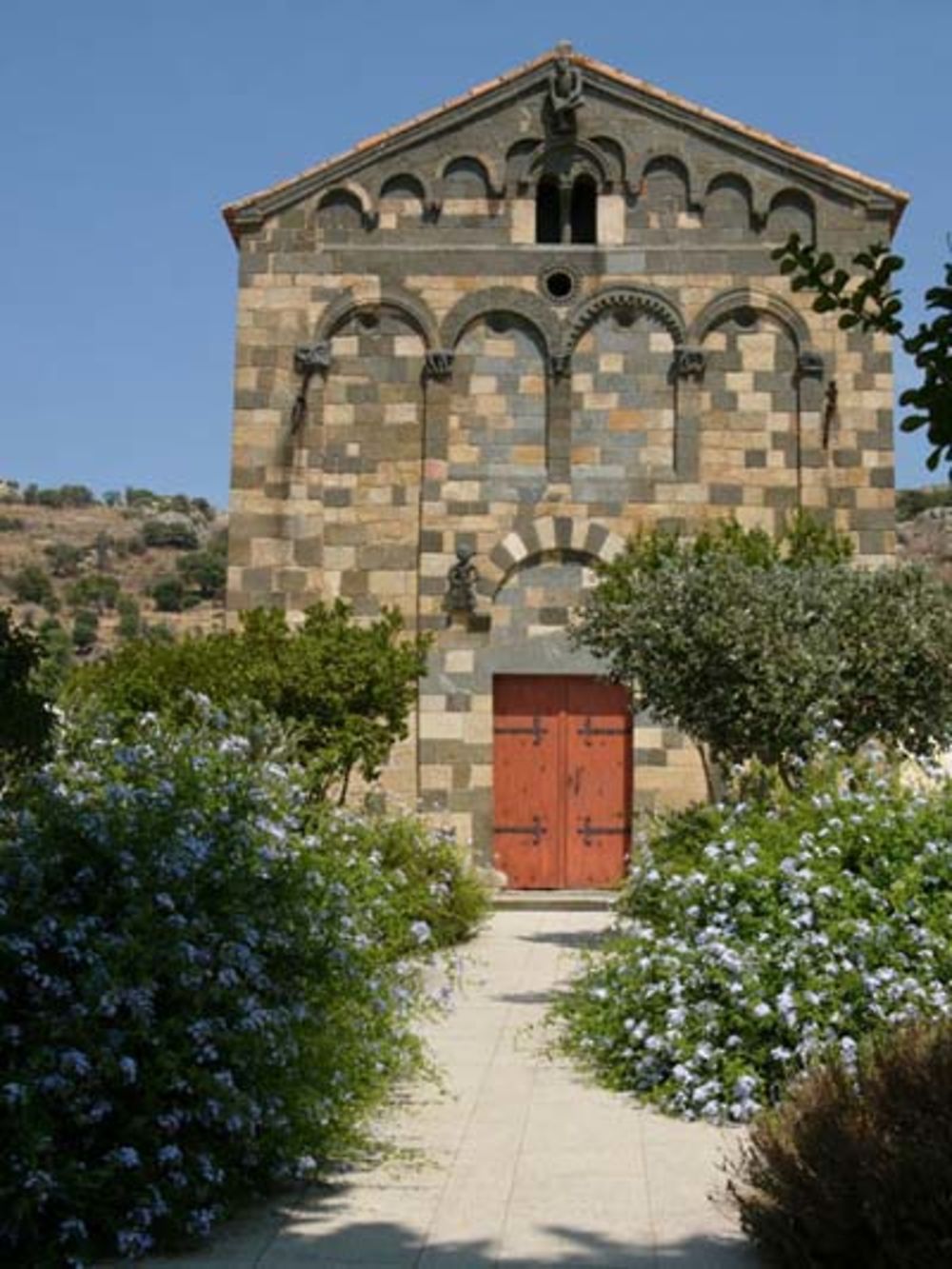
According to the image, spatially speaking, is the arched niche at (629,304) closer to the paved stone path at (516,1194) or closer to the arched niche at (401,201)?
the arched niche at (401,201)

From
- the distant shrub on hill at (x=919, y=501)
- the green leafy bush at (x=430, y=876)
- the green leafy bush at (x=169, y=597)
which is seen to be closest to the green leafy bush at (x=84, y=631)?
the green leafy bush at (x=169, y=597)

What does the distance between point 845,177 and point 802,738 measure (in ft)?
28.3

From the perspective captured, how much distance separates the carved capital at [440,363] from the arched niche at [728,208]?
355 centimetres

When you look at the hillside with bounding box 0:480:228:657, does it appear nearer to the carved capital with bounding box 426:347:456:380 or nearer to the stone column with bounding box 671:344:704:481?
the carved capital with bounding box 426:347:456:380

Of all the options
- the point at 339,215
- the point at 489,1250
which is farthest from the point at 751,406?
the point at 489,1250

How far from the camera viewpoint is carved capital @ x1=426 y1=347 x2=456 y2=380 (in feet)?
60.4

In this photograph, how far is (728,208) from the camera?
18.8 meters

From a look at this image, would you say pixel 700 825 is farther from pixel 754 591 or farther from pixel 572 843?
pixel 572 843

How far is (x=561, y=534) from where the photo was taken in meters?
18.2

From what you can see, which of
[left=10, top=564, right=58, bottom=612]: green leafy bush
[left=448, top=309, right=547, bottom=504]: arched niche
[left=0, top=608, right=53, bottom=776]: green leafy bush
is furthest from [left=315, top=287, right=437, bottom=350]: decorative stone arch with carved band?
[left=10, top=564, right=58, bottom=612]: green leafy bush

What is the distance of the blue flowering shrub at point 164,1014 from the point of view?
18.3ft

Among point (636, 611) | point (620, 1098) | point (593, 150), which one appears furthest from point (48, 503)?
point (620, 1098)

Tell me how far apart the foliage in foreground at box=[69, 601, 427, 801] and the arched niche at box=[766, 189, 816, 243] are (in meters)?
7.34

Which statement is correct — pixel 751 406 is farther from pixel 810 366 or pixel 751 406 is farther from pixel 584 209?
pixel 584 209
